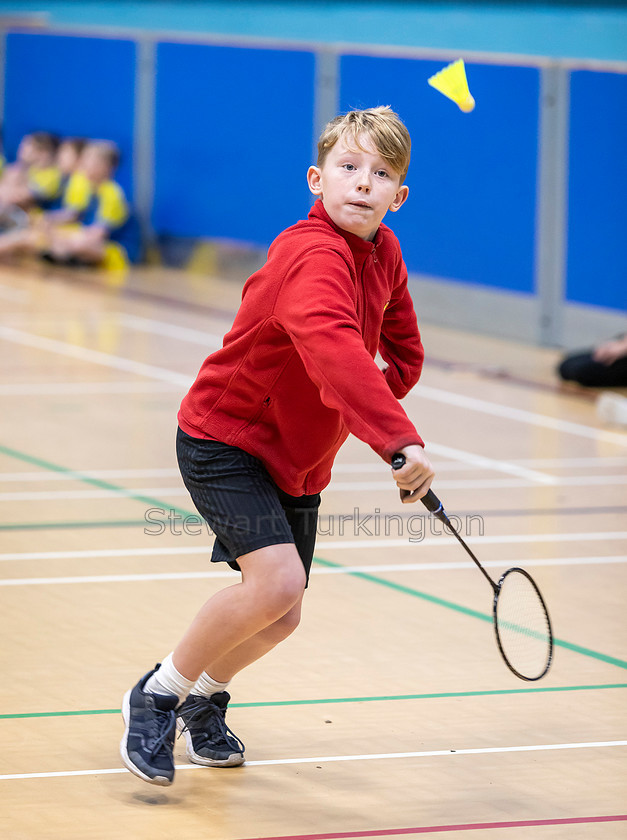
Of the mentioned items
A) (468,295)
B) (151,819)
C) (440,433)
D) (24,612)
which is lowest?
(151,819)

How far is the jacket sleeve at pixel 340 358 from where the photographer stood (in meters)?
3.51

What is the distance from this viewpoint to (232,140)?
1496 centimetres

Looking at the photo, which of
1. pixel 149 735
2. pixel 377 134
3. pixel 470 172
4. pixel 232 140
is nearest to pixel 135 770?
pixel 149 735

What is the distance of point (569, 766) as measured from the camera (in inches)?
166

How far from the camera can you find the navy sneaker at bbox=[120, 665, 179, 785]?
12.8ft

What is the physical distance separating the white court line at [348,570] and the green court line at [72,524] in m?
0.76

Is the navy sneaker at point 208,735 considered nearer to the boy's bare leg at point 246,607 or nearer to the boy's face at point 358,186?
the boy's bare leg at point 246,607

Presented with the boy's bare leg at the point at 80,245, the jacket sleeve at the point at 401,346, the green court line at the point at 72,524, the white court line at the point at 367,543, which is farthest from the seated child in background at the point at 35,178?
the jacket sleeve at the point at 401,346

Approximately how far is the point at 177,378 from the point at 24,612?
4717 mm

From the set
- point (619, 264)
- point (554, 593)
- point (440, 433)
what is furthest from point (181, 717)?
point (619, 264)

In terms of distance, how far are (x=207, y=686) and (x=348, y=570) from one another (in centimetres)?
199

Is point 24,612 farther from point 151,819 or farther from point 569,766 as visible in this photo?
point 569,766

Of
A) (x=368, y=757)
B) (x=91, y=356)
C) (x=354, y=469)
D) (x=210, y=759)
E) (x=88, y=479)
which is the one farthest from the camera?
(x=91, y=356)

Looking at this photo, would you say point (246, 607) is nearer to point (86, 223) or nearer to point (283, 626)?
point (283, 626)
